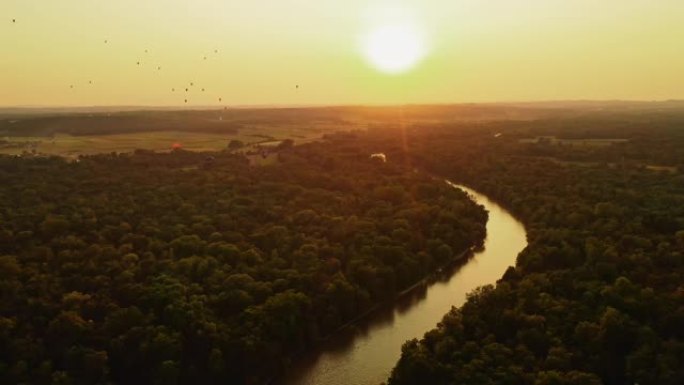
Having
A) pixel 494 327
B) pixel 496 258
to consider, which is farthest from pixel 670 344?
pixel 496 258

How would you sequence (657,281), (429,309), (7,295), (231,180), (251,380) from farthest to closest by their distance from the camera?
(231,180) → (429,309) → (657,281) → (7,295) → (251,380)

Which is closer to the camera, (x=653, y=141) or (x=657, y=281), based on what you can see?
(x=657, y=281)

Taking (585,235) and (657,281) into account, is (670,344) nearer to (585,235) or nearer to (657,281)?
(657,281)

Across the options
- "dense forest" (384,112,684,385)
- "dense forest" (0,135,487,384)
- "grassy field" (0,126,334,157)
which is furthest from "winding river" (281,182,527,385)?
"grassy field" (0,126,334,157)

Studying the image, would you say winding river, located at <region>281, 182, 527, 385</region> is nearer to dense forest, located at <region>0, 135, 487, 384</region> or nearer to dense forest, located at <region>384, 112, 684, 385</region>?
dense forest, located at <region>0, 135, 487, 384</region>

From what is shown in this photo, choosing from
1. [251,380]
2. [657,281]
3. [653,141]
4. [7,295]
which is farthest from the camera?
[653,141]

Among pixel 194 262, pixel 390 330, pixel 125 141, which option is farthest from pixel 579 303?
pixel 125 141

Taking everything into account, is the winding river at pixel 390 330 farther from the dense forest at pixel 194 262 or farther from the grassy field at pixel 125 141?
the grassy field at pixel 125 141
